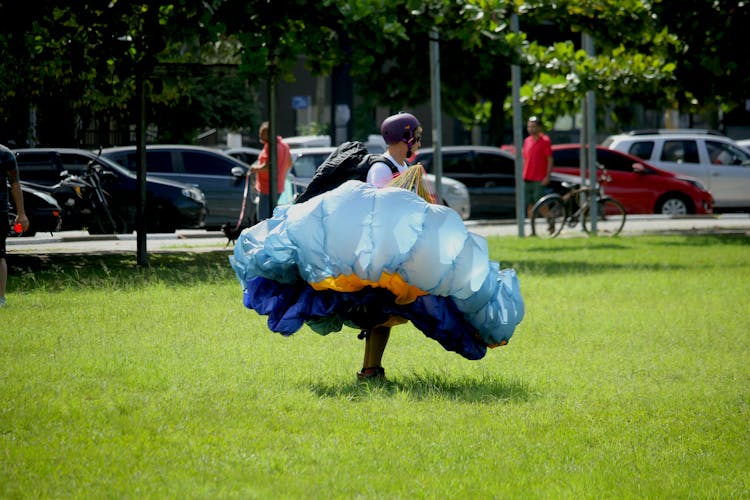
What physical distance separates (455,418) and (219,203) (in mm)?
17723

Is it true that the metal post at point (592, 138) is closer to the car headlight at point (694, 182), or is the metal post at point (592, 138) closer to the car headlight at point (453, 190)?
the car headlight at point (453, 190)

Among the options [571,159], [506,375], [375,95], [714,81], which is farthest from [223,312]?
[571,159]

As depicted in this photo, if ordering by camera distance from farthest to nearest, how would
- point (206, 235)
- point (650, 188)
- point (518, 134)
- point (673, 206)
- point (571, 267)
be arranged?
point (673, 206), point (650, 188), point (206, 235), point (518, 134), point (571, 267)

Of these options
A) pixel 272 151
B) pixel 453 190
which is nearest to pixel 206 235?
pixel 453 190

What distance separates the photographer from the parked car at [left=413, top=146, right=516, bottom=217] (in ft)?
96.2

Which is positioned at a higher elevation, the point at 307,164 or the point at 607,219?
the point at 307,164

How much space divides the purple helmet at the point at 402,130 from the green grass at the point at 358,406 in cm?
141

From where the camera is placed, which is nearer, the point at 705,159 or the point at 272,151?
the point at 272,151

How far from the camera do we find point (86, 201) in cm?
2284

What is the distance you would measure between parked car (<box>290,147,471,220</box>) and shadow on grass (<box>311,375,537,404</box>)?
17.2m

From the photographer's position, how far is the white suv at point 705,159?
3077cm

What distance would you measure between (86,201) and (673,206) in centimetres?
1288

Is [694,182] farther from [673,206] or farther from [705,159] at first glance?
[705,159]

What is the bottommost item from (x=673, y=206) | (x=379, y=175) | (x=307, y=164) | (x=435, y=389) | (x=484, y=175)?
(x=435, y=389)
